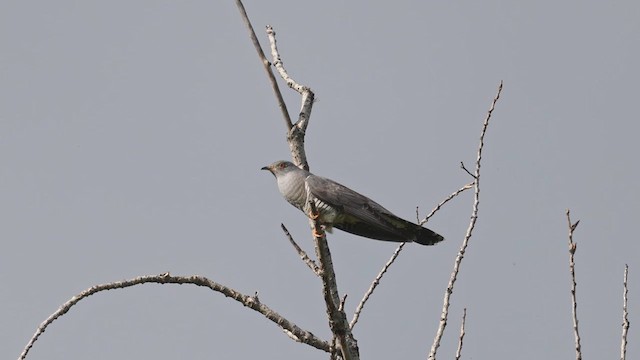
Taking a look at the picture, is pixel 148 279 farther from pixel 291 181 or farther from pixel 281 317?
pixel 291 181

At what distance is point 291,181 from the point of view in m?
6.48

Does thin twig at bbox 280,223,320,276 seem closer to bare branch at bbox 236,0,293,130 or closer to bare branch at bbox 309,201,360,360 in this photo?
bare branch at bbox 309,201,360,360

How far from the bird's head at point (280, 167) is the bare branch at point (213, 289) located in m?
3.03

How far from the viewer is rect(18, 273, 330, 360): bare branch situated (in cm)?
342

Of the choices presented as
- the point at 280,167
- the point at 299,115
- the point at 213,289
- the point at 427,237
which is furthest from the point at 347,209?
the point at 213,289

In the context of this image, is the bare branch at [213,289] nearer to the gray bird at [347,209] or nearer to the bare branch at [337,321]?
the bare branch at [337,321]

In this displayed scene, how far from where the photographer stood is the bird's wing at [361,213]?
20.7 feet

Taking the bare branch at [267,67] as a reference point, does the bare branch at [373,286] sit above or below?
below

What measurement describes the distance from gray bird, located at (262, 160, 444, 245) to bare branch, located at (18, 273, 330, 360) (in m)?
2.41

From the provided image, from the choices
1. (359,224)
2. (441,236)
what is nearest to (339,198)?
(359,224)

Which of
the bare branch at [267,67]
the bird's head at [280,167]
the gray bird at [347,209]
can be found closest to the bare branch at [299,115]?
the bare branch at [267,67]

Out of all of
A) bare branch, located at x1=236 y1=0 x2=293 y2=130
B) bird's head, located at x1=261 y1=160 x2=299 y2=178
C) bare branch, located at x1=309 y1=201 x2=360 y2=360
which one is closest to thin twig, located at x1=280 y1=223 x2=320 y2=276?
bare branch, located at x1=309 y1=201 x2=360 y2=360

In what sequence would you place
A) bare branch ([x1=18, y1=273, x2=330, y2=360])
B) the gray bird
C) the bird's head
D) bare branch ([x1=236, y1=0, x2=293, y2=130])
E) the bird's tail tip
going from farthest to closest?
1. the bird's head
2. the gray bird
3. the bird's tail tip
4. bare branch ([x1=236, y1=0, x2=293, y2=130])
5. bare branch ([x1=18, y1=273, x2=330, y2=360])

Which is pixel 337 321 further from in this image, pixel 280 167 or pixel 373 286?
pixel 280 167
